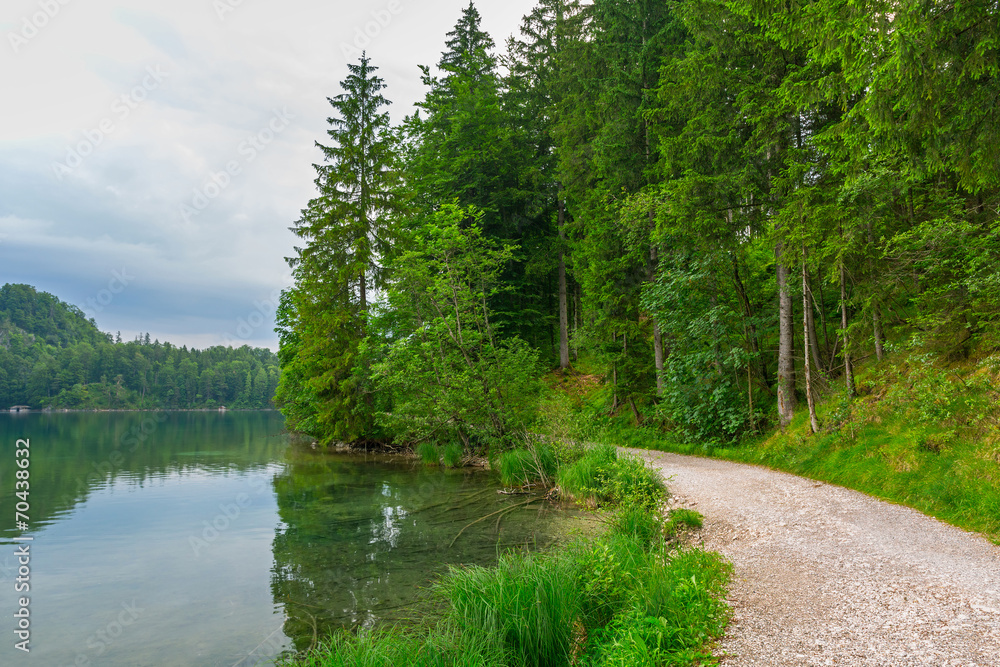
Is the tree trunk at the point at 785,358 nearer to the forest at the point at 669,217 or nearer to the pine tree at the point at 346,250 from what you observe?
the forest at the point at 669,217

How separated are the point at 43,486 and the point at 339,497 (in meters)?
10.1

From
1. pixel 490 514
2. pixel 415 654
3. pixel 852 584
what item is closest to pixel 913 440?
pixel 852 584

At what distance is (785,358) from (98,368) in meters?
118

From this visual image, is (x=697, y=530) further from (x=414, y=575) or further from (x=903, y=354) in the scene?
(x=903, y=354)

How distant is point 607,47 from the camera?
1650 cm

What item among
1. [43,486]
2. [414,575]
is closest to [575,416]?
[414,575]

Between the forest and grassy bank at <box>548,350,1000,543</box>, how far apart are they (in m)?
0.49

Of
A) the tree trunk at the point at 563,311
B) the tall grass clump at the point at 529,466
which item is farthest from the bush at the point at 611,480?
the tree trunk at the point at 563,311

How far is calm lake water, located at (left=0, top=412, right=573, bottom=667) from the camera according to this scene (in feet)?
18.9

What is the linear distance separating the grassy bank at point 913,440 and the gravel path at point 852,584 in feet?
1.50

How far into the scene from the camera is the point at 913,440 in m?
7.66

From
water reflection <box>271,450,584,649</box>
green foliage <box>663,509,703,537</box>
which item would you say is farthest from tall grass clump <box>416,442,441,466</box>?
green foliage <box>663,509,703,537</box>

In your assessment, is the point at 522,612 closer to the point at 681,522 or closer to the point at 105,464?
the point at 681,522

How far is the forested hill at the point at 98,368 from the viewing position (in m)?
88.3
